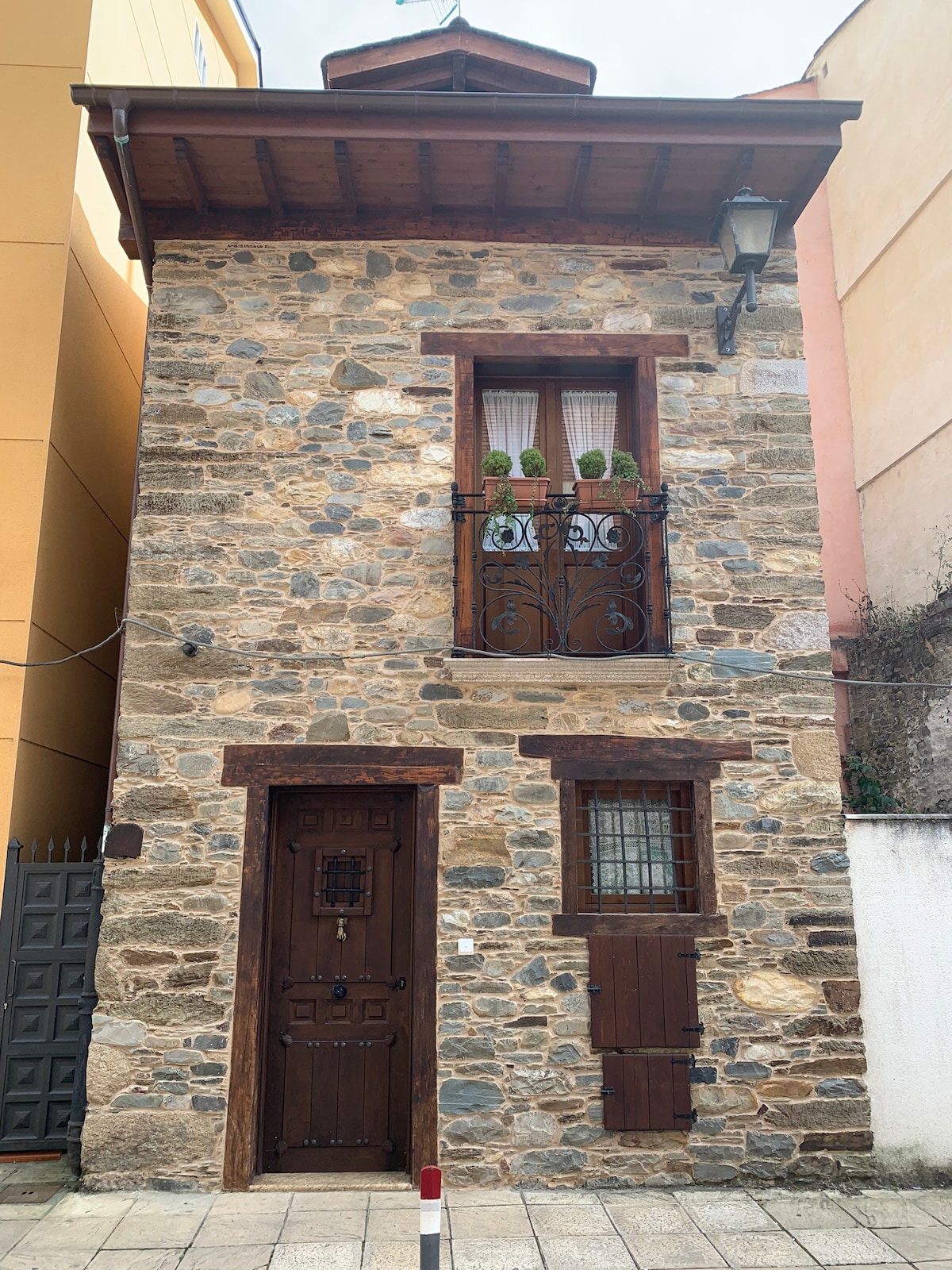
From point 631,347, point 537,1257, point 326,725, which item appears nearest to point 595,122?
point 631,347

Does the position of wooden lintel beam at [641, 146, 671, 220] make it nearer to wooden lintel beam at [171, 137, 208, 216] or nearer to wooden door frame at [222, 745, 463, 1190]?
wooden lintel beam at [171, 137, 208, 216]

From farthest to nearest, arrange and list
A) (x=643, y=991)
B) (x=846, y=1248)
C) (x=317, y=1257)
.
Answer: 1. (x=643, y=991)
2. (x=846, y=1248)
3. (x=317, y=1257)

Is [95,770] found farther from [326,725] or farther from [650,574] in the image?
[650,574]

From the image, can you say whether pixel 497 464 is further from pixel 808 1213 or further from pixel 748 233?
pixel 808 1213

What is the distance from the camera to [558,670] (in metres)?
5.08

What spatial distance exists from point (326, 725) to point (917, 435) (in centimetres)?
577

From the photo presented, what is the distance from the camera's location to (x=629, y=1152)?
4695mm

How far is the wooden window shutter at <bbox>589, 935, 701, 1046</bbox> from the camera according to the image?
4.76m

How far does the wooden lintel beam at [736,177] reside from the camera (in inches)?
216

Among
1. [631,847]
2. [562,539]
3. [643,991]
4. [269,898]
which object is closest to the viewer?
[643,991]

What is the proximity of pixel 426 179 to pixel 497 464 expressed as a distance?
1.89 m

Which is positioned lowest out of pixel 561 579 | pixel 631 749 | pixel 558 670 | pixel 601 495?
pixel 631 749

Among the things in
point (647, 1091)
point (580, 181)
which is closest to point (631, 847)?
point (647, 1091)

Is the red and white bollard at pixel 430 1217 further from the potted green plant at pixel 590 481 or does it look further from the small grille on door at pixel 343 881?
the potted green plant at pixel 590 481
